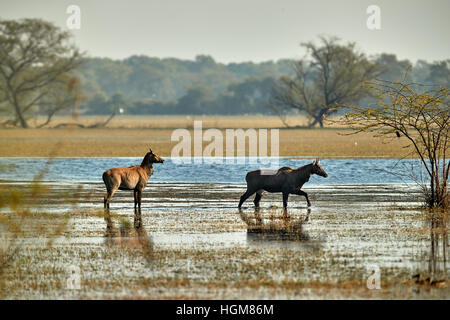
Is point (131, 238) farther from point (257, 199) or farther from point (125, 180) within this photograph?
point (257, 199)

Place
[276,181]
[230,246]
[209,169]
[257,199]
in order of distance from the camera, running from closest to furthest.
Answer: [230,246], [276,181], [257,199], [209,169]

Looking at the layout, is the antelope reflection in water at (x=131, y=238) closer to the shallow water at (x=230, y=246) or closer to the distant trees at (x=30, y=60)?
the shallow water at (x=230, y=246)

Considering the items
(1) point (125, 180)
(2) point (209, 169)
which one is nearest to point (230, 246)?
(1) point (125, 180)

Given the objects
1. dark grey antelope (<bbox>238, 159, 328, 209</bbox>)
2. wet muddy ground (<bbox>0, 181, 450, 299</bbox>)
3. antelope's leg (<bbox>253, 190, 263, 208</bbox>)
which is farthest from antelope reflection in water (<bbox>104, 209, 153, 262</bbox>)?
antelope's leg (<bbox>253, 190, 263, 208</bbox>)

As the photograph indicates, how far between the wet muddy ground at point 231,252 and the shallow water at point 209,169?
23.9ft

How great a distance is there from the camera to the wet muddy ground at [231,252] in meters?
10.0

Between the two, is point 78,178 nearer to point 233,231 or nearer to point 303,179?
point 303,179

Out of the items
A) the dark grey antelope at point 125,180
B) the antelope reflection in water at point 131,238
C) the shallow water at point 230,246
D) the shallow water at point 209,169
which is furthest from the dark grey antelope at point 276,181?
the shallow water at point 209,169

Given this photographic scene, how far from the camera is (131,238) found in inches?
550

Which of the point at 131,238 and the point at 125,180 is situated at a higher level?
the point at 125,180

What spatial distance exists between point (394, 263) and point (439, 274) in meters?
0.87

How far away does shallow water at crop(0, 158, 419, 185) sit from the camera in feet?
88.0

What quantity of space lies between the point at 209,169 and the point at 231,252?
61.6 ft

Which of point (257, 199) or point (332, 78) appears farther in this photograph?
point (332, 78)
